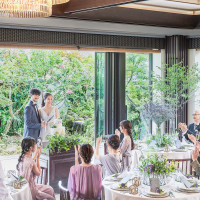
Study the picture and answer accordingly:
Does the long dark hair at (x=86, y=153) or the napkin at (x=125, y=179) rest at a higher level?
the long dark hair at (x=86, y=153)

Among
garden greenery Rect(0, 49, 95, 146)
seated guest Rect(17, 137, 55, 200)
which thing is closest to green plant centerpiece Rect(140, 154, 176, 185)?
seated guest Rect(17, 137, 55, 200)

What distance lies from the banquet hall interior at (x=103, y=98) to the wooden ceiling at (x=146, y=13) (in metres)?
0.02

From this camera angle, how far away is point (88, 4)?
5344mm

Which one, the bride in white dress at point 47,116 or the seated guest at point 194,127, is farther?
the seated guest at point 194,127

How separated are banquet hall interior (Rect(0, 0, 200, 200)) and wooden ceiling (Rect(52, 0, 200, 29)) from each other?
19 mm

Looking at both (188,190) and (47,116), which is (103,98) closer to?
A: (47,116)

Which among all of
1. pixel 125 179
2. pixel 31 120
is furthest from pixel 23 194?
pixel 31 120

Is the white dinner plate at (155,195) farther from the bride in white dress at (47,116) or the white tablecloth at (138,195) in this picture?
the bride in white dress at (47,116)

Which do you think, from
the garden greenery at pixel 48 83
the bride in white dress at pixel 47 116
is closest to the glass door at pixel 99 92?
the garden greenery at pixel 48 83

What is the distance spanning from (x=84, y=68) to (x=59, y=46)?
279cm

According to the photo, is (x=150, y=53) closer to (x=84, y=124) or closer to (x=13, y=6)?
(x=84, y=124)

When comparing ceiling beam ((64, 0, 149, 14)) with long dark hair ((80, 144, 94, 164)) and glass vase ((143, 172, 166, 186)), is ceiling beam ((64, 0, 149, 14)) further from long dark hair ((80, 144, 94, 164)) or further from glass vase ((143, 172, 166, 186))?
glass vase ((143, 172, 166, 186))

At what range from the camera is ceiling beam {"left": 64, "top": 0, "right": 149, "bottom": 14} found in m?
4.81

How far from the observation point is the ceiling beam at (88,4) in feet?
15.8
